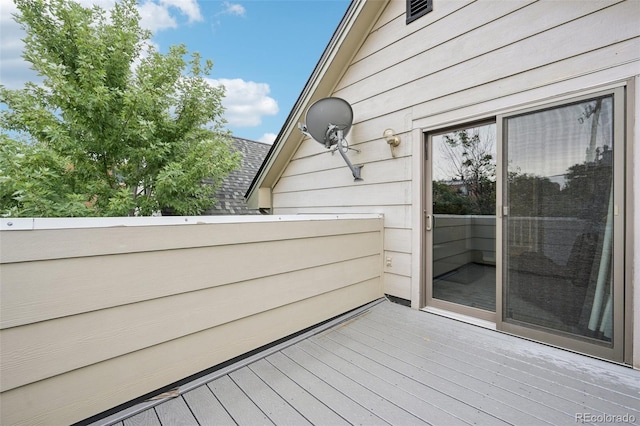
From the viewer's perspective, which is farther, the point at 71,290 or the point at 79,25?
the point at 79,25

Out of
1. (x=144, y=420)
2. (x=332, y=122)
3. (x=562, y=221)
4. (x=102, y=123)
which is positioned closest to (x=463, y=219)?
(x=562, y=221)

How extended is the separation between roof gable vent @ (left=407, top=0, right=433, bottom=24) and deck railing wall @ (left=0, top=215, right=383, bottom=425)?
2569 millimetres

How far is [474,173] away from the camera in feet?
7.89

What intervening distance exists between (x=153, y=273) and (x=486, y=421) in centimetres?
183

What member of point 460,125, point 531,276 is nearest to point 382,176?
point 460,125

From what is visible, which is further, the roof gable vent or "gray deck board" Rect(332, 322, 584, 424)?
the roof gable vent

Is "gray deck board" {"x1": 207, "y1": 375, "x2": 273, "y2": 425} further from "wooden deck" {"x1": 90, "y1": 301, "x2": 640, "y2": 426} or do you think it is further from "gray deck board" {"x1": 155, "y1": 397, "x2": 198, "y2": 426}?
"gray deck board" {"x1": 155, "y1": 397, "x2": 198, "y2": 426}

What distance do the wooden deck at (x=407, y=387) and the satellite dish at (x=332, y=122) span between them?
2050 mm

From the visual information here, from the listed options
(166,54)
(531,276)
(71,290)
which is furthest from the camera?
(166,54)

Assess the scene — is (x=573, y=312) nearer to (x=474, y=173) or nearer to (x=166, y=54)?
(x=474, y=173)

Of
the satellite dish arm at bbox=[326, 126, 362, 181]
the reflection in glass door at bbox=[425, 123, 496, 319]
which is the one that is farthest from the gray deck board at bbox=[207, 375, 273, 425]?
the satellite dish arm at bbox=[326, 126, 362, 181]
